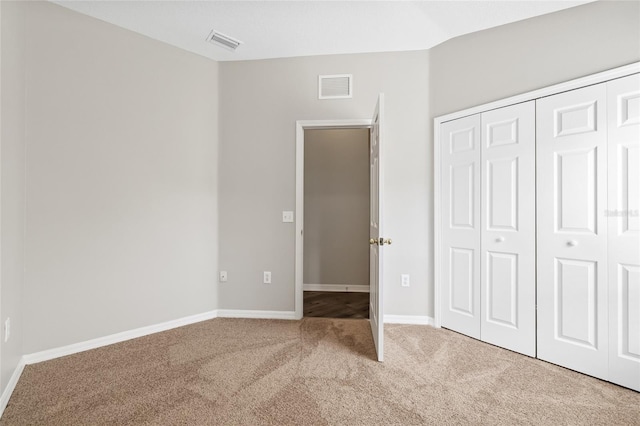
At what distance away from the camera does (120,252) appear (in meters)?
2.66

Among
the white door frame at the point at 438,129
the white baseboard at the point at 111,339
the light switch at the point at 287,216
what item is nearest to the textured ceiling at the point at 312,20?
the white door frame at the point at 438,129

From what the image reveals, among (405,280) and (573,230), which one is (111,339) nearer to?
(405,280)

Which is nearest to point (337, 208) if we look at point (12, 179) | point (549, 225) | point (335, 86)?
point (335, 86)

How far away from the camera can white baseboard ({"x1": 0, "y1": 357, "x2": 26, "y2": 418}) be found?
172 cm

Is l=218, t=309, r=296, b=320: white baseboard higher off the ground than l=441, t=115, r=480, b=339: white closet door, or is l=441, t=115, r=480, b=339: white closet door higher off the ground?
l=441, t=115, r=480, b=339: white closet door

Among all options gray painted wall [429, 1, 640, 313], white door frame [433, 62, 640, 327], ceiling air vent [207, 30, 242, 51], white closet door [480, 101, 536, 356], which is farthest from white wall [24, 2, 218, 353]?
white closet door [480, 101, 536, 356]

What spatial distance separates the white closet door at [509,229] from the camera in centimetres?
243

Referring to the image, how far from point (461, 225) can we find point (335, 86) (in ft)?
6.03

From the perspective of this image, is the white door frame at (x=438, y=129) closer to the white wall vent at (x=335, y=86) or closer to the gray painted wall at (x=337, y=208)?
the white wall vent at (x=335, y=86)

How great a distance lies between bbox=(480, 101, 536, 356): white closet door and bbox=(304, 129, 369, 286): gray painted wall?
1970 mm

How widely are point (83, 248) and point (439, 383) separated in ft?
9.14

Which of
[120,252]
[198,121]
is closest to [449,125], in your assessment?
[198,121]

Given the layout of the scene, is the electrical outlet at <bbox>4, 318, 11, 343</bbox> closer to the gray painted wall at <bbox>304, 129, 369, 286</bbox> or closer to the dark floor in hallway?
the dark floor in hallway

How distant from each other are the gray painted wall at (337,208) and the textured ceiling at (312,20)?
64.6 inches
